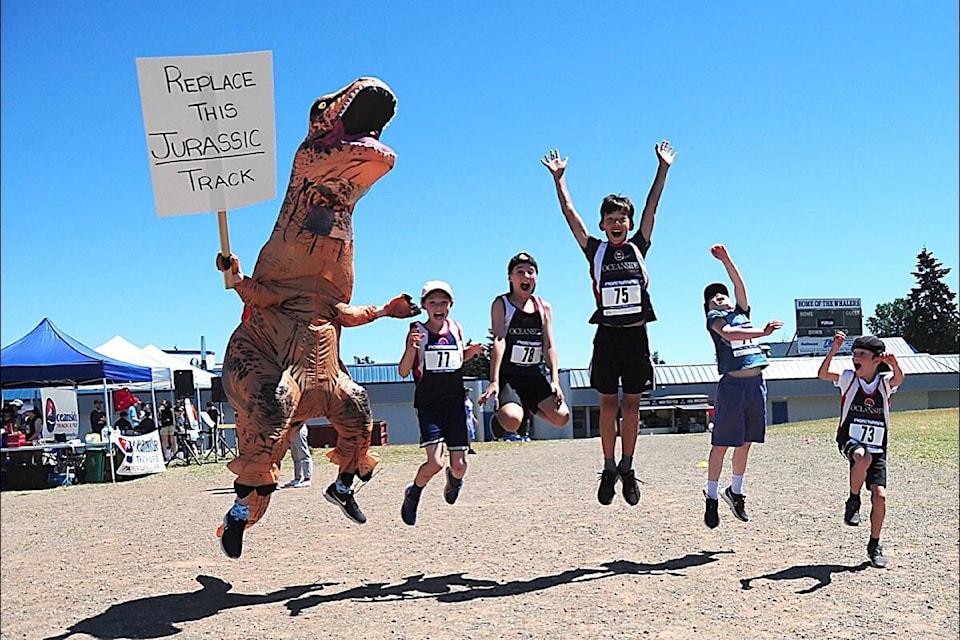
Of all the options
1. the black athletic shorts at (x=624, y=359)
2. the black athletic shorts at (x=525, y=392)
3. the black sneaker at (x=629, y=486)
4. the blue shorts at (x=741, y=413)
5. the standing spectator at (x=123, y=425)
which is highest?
the black athletic shorts at (x=624, y=359)

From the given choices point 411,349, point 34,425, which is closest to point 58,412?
point 34,425

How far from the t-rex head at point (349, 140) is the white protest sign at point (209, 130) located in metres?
0.28

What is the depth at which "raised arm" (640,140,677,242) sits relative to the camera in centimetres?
650

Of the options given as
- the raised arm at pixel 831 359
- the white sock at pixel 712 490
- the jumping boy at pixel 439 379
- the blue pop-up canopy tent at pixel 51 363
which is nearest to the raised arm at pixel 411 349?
the jumping boy at pixel 439 379

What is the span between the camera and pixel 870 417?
6.81 meters

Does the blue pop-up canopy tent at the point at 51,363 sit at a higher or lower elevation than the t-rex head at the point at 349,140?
lower

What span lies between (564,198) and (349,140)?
65.2 inches

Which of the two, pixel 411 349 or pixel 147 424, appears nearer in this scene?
pixel 411 349

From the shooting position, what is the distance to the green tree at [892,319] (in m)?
8.30

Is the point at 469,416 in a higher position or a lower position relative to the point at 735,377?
lower

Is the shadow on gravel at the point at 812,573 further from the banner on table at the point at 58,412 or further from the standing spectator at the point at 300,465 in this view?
the banner on table at the point at 58,412

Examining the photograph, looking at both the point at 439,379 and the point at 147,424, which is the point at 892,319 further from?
the point at 147,424

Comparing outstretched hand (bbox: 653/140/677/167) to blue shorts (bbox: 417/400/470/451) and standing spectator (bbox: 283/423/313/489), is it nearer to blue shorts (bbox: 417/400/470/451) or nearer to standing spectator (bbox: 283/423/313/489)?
blue shorts (bbox: 417/400/470/451)

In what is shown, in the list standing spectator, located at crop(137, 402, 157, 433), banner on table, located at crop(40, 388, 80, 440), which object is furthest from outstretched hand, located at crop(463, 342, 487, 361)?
standing spectator, located at crop(137, 402, 157, 433)
